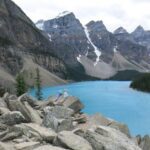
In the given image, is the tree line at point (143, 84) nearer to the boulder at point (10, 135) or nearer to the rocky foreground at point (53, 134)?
the rocky foreground at point (53, 134)

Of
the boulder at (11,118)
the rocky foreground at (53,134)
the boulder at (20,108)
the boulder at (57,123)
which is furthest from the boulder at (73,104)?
the boulder at (11,118)

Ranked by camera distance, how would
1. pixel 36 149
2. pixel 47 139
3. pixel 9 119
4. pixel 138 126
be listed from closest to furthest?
pixel 36 149 → pixel 47 139 → pixel 9 119 → pixel 138 126

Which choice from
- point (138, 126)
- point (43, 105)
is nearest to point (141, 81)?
point (138, 126)

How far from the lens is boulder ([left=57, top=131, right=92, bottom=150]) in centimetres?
1377

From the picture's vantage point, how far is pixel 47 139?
48.3ft

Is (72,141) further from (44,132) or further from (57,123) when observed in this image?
(57,123)

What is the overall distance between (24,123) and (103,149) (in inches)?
152

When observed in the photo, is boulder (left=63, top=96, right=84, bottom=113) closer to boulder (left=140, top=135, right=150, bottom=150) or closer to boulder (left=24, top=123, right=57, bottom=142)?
boulder (left=140, top=135, right=150, bottom=150)

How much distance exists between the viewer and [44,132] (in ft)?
49.7

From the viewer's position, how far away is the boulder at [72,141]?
1377cm

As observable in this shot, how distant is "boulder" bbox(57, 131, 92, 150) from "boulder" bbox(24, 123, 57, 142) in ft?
1.92

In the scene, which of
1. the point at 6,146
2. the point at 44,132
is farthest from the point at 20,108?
the point at 6,146

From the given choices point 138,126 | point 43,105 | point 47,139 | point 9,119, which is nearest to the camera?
point 47,139

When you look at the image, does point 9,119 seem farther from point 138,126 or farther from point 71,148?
point 138,126
